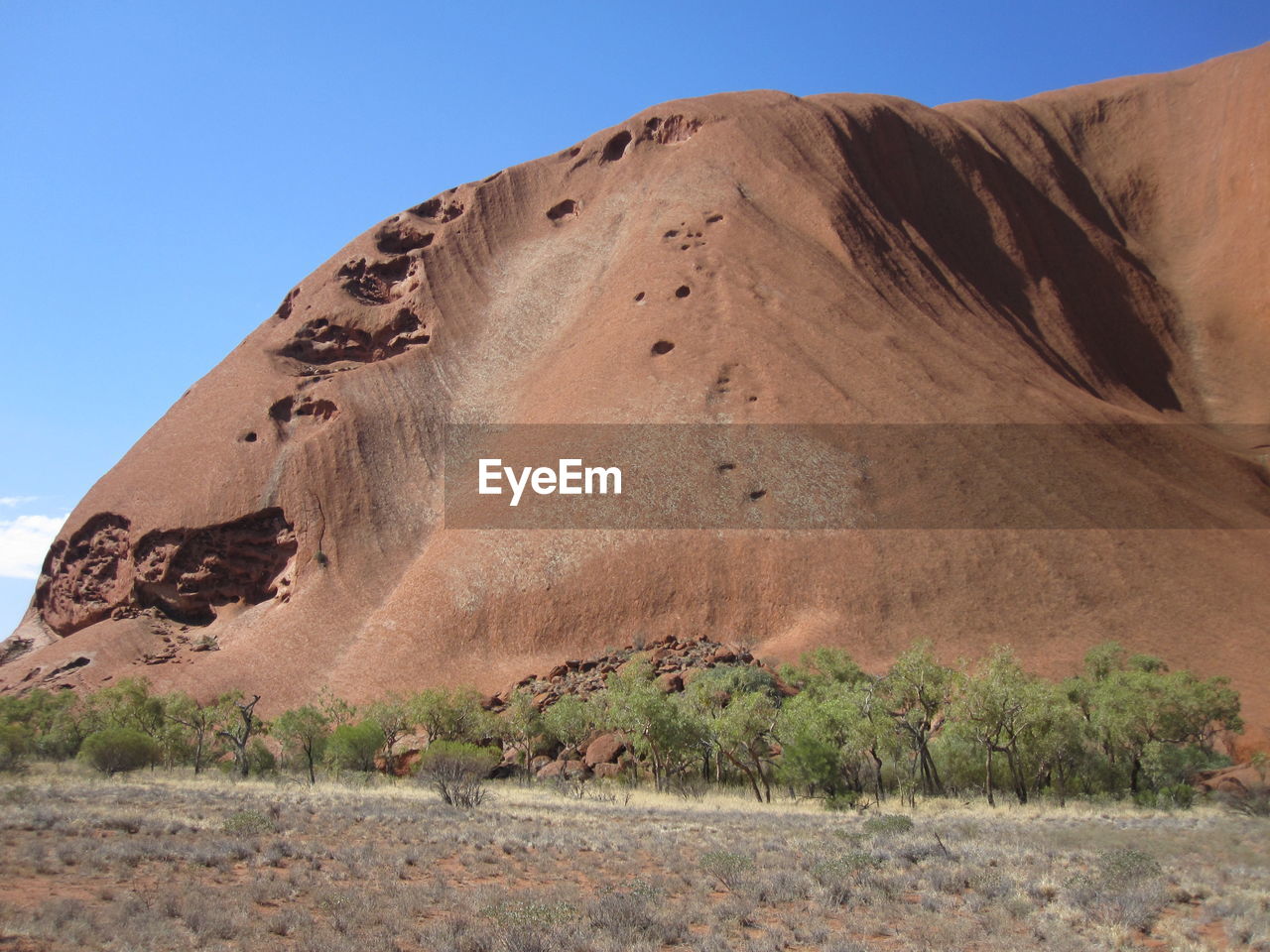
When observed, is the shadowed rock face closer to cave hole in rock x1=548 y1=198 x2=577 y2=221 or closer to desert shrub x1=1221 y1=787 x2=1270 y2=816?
cave hole in rock x1=548 y1=198 x2=577 y2=221

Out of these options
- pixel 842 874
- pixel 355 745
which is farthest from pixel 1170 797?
pixel 355 745

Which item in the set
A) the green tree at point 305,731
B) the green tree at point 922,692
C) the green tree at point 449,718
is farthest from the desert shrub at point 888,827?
the green tree at point 449,718

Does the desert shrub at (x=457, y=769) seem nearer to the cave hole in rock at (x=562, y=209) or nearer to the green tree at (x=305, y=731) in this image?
the green tree at (x=305, y=731)

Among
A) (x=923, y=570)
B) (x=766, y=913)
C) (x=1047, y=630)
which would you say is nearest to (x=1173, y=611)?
(x=1047, y=630)

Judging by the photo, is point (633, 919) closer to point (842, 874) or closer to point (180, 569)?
point (842, 874)

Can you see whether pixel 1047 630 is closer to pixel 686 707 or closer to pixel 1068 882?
pixel 686 707
